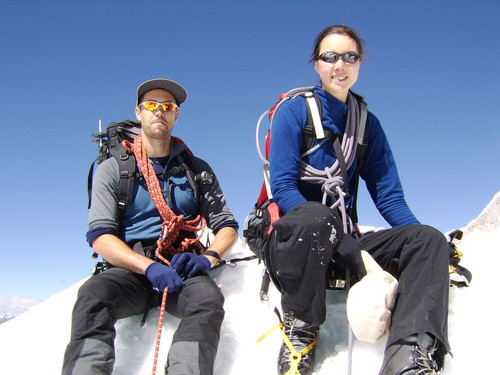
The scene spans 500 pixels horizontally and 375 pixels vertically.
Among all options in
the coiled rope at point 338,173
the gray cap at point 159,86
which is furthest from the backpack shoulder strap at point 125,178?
the coiled rope at point 338,173

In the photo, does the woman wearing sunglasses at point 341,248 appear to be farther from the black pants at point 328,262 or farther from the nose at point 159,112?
the nose at point 159,112

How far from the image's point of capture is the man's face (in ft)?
17.2


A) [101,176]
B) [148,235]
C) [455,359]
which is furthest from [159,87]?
[455,359]

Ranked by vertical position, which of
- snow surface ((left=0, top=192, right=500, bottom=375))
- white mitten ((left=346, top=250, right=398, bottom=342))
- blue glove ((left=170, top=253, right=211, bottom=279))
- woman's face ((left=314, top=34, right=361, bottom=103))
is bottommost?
A: snow surface ((left=0, top=192, right=500, bottom=375))

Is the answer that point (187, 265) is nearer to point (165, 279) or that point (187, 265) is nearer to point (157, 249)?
point (165, 279)

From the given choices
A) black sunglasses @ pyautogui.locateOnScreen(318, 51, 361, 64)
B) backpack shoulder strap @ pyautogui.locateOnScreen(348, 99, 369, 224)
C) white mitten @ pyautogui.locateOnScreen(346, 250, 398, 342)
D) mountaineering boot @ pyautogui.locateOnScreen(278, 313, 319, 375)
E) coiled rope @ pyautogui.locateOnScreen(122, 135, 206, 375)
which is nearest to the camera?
white mitten @ pyautogui.locateOnScreen(346, 250, 398, 342)

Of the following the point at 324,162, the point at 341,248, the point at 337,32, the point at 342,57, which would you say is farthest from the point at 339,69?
the point at 341,248

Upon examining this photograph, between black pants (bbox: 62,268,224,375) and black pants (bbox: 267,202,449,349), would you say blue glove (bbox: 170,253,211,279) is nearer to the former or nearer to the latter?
black pants (bbox: 62,268,224,375)

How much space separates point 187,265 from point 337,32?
2900mm

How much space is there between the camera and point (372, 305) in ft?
10.7

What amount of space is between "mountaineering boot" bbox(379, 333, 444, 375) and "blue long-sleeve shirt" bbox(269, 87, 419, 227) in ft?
4.82

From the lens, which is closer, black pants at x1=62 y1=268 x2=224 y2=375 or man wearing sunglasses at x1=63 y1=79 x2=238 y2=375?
black pants at x1=62 y1=268 x2=224 y2=375

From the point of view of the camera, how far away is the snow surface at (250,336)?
11.8ft

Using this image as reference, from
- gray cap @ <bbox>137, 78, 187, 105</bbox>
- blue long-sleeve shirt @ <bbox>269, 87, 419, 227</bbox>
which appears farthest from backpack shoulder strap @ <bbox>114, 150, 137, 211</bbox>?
blue long-sleeve shirt @ <bbox>269, 87, 419, 227</bbox>
